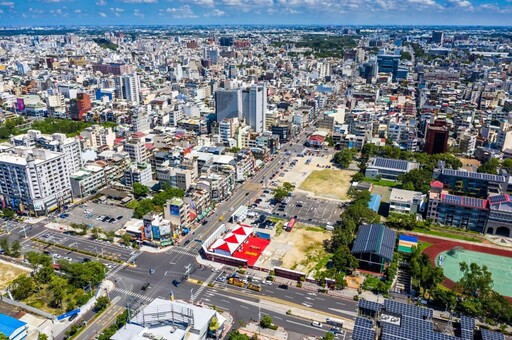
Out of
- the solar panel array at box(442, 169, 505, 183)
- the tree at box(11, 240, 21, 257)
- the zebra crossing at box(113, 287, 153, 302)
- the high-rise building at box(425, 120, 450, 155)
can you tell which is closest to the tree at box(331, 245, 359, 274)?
the zebra crossing at box(113, 287, 153, 302)

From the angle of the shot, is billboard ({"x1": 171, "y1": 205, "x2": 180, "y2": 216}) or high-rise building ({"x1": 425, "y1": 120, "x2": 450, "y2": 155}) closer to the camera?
billboard ({"x1": 171, "y1": 205, "x2": 180, "y2": 216})

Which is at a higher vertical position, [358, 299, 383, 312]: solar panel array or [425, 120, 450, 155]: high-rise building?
[425, 120, 450, 155]: high-rise building

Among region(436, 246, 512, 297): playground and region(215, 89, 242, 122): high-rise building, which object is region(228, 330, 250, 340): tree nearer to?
region(436, 246, 512, 297): playground

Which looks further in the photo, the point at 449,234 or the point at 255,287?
the point at 449,234

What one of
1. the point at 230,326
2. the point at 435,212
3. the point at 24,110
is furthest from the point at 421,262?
the point at 24,110

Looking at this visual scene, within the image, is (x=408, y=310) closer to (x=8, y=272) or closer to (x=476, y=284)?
(x=476, y=284)

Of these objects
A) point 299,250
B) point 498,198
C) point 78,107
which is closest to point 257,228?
point 299,250

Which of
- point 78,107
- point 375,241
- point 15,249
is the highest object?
point 78,107

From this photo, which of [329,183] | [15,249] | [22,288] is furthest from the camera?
[329,183]
